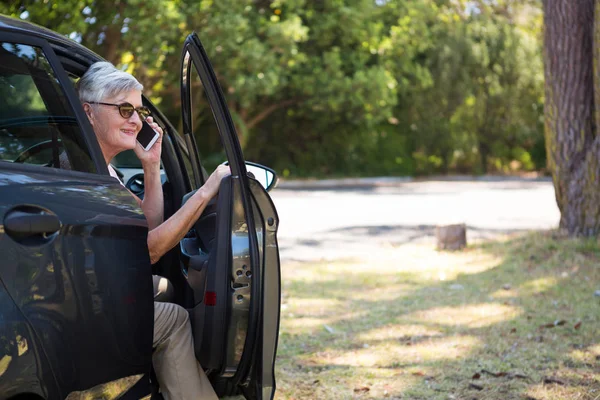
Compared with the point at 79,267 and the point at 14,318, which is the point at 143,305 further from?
the point at 14,318

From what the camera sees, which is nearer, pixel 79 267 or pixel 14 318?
pixel 14 318

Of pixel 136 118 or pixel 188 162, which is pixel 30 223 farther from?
pixel 188 162

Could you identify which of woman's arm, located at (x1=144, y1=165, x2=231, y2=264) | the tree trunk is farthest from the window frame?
the tree trunk

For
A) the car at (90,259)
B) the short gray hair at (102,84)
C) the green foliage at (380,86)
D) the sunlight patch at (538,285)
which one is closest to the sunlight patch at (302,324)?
the sunlight patch at (538,285)

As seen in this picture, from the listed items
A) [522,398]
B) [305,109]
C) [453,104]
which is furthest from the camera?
[453,104]

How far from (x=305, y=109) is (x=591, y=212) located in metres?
19.3

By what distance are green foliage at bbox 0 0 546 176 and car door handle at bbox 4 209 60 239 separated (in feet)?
58.2

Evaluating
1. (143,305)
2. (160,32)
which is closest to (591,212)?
(143,305)

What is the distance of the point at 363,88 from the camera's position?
81.9ft

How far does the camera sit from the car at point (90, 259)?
6.82ft

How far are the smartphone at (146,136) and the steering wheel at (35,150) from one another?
2.23 feet

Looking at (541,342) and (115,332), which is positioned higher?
(115,332)

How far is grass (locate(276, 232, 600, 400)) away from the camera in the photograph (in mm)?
4301

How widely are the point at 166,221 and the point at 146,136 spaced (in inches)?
18.3
